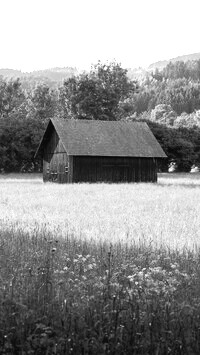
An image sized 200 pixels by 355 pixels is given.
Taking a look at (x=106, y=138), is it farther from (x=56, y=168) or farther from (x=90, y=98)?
(x=90, y=98)

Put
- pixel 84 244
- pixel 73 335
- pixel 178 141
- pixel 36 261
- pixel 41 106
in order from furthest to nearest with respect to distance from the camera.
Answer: pixel 41 106, pixel 178 141, pixel 84 244, pixel 36 261, pixel 73 335

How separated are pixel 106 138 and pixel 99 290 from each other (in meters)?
42.4

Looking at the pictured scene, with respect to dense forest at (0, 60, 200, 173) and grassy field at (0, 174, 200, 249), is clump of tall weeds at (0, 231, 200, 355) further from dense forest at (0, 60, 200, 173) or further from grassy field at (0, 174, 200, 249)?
dense forest at (0, 60, 200, 173)

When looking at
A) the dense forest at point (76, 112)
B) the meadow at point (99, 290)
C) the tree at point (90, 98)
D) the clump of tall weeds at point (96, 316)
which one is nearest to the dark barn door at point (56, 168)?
the dense forest at point (76, 112)

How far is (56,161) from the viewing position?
1939 inches

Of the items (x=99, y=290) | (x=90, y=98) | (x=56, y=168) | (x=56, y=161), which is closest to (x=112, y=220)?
(x=99, y=290)

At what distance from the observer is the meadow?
5.02m

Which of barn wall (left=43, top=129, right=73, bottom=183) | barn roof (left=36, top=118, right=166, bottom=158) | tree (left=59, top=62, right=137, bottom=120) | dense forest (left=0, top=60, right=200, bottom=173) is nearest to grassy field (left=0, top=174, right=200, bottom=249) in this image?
barn roof (left=36, top=118, right=166, bottom=158)

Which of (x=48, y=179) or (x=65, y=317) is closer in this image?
(x=65, y=317)

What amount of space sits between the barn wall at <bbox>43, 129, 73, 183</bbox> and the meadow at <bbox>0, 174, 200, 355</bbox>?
3220 centimetres

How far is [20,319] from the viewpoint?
5289mm

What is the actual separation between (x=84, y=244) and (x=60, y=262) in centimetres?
173

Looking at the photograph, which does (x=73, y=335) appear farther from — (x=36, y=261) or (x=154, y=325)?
(x=36, y=261)

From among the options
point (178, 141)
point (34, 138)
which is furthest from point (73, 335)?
point (178, 141)
